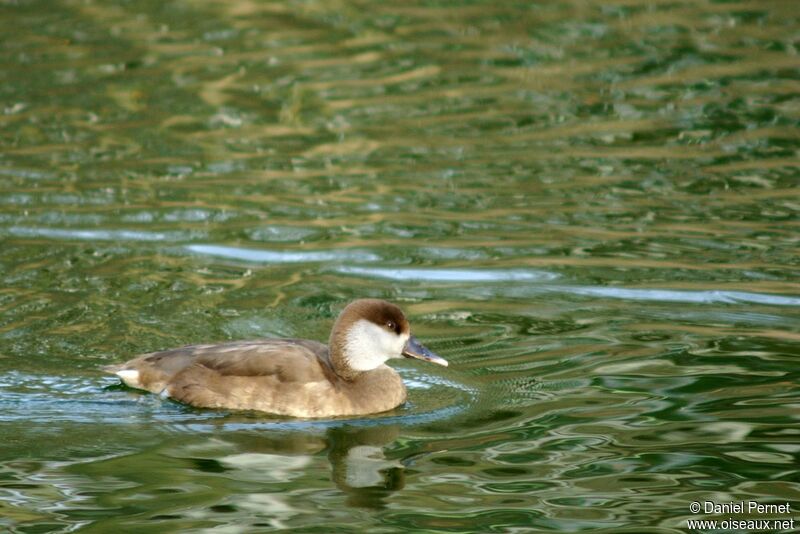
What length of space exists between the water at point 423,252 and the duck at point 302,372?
145mm

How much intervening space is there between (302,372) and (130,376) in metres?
1.13

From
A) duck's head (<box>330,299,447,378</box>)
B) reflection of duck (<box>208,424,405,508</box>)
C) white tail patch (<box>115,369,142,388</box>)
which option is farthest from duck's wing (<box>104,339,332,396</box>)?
reflection of duck (<box>208,424,405,508</box>)

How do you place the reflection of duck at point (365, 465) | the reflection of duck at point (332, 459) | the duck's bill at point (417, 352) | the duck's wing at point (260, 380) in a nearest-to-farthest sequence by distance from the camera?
the reflection of duck at point (365, 465)
the reflection of duck at point (332, 459)
the duck's wing at point (260, 380)
the duck's bill at point (417, 352)

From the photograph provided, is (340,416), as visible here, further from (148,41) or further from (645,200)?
(148,41)

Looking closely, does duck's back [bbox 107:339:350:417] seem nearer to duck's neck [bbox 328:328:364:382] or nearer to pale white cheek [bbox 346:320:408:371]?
duck's neck [bbox 328:328:364:382]

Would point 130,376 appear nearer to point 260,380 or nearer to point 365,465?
point 260,380

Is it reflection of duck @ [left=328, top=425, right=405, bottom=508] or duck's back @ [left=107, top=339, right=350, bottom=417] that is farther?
duck's back @ [left=107, top=339, right=350, bottom=417]

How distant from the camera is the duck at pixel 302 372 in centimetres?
860

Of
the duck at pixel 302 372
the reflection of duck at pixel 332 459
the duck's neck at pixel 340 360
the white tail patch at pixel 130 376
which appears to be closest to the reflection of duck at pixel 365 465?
the reflection of duck at pixel 332 459

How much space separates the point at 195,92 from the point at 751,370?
32.8 feet

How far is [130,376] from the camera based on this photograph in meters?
8.82

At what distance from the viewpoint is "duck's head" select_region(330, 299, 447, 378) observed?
8625 mm

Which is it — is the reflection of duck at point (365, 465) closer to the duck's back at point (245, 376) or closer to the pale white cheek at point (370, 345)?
the duck's back at point (245, 376)

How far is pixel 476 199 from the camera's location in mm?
12969
